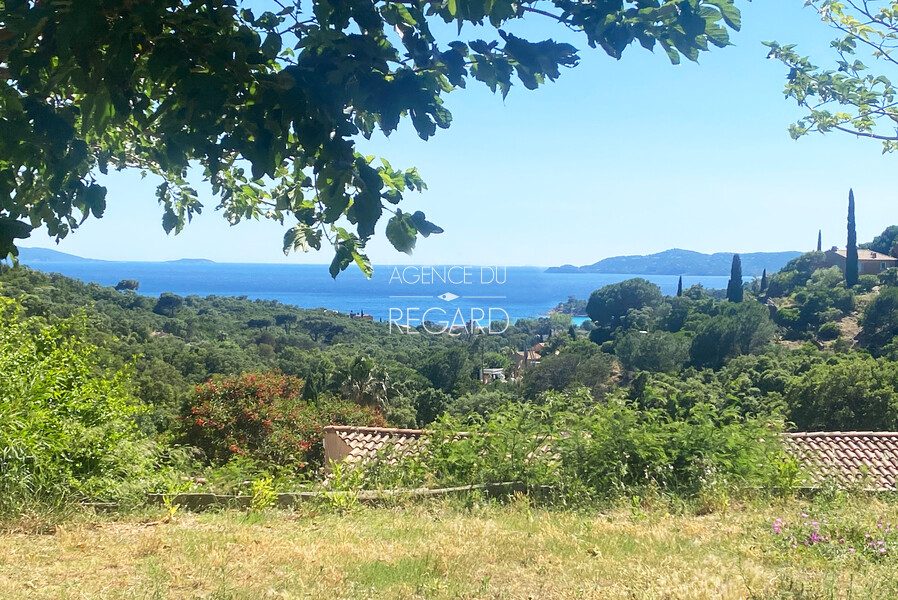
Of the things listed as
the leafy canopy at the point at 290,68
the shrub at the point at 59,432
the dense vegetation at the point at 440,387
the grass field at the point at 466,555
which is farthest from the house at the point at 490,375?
the leafy canopy at the point at 290,68

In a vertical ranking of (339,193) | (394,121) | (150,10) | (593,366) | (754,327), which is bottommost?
(593,366)

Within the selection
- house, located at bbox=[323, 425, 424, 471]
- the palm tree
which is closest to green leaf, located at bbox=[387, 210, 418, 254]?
house, located at bbox=[323, 425, 424, 471]

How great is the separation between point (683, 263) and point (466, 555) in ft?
278

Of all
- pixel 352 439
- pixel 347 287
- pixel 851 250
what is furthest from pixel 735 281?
pixel 347 287

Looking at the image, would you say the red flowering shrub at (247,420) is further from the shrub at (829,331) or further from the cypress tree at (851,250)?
the cypress tree at (851,250)

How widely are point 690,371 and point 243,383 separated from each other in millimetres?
33709

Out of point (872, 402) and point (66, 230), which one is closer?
point (66, 230)

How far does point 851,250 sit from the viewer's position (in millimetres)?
51562

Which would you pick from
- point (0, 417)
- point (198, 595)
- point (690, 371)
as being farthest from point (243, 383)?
point (690, 371)

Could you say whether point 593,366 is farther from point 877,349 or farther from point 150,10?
point 150,10

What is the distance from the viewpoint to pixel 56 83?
6.06ft

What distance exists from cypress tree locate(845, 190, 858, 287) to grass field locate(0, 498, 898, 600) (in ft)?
175

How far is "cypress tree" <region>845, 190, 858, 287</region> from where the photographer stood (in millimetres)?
50188

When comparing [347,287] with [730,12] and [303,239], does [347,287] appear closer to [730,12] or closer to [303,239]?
[303,239]
